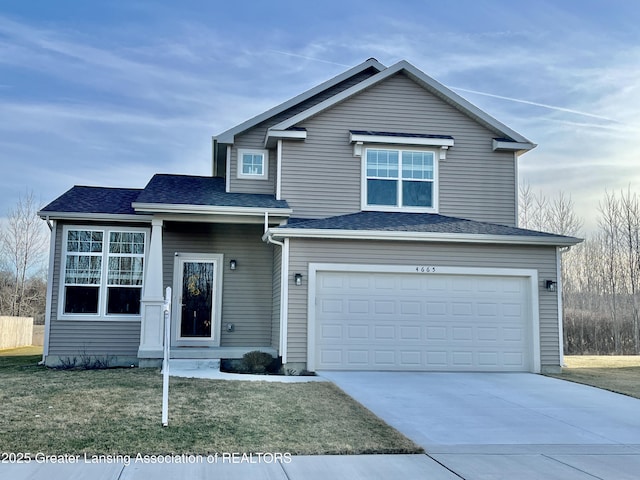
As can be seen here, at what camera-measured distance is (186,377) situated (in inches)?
422

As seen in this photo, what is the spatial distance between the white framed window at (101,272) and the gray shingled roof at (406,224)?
407 cm

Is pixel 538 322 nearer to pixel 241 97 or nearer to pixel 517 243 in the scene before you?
pixel 517 243

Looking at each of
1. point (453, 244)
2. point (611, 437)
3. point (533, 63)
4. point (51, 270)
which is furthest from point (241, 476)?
point (533, 63)

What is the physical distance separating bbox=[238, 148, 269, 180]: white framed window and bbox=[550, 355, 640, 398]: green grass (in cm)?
824

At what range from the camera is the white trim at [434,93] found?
14203 millimetres

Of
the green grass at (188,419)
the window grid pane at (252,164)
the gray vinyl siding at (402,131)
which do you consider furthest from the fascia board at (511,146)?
the green grass at (188,419)

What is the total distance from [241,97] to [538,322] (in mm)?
12172

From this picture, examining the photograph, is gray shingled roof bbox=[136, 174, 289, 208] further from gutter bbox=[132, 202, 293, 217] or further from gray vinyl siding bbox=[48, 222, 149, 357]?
gray vinyl siding bbox=[48, 222, 149, 357]

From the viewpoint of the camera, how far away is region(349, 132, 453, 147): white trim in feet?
46.0

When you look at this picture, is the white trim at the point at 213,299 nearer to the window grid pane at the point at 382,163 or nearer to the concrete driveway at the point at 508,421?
the concrete driveway at the point at 508,421

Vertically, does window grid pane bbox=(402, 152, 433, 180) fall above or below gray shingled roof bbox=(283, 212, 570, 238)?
above

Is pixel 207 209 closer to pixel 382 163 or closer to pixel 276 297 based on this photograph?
pixel 276 297

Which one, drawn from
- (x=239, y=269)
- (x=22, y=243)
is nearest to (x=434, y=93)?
(x=239, y=269)

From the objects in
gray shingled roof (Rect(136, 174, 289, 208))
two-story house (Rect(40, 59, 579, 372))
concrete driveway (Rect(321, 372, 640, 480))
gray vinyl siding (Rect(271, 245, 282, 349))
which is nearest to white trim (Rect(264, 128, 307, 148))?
two-story house (Rect(40, 59, 579, 372))
